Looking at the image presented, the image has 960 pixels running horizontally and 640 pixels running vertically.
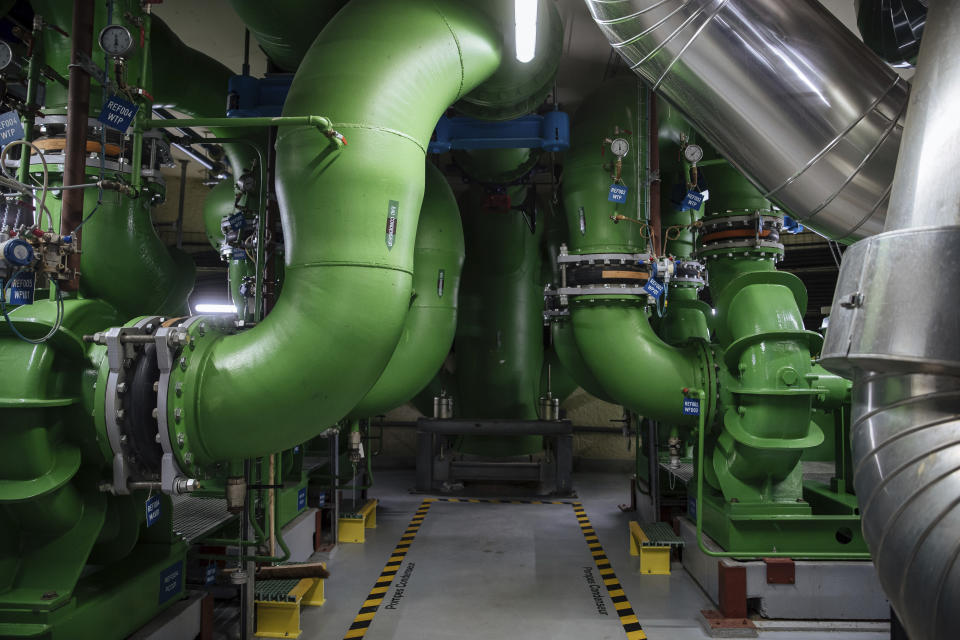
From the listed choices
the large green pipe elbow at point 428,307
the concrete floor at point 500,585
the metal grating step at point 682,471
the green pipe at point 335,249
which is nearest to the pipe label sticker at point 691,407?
the metal grating step at point 682,471

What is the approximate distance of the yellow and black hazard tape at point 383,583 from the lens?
3.52 meters

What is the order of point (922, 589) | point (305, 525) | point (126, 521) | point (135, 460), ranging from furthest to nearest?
point (305, 525)
point (126, 521)
point (135, 460)
point (922, 589)

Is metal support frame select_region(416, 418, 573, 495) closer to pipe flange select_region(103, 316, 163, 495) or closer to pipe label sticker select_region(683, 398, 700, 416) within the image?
pipe label sticker select_region(683, 398, 700, 416)

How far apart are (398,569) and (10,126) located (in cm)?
367

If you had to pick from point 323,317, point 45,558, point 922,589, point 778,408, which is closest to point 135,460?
point 45,558

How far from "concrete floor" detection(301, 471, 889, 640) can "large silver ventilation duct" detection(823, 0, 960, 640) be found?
97.3 inches

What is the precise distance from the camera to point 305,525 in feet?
14.8

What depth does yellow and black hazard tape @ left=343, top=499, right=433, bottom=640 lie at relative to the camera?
352cm

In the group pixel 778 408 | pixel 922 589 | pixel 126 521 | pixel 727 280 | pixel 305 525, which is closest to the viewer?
pixel 922 589

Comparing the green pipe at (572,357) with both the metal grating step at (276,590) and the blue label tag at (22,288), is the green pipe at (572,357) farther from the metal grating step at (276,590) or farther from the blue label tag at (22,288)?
the blue label tag at (22,288)

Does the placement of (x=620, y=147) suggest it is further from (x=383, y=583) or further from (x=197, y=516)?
(x=197, y=516)

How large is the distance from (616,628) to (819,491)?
2.15 meters

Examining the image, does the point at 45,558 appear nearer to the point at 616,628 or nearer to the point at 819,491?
the point at 616,628

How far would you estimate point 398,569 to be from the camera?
14.8ft
